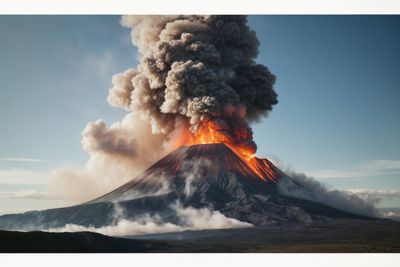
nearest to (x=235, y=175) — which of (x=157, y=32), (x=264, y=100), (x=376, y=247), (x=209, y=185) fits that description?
(x=209, y=185)

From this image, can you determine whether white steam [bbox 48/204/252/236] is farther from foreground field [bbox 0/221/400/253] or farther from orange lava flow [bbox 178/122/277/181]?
orange lava flow [bbox 178/122/277/181]

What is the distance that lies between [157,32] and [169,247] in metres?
22.0

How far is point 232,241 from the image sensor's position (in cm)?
3809

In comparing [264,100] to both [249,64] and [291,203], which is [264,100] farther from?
[291,203]

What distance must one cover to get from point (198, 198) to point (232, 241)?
426 inches

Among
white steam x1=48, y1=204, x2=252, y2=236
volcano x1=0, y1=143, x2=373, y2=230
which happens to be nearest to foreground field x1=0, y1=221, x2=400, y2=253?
white steam x1=48, y1=204, x2=252, y2=236

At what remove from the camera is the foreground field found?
33.9 meters

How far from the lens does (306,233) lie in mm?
40781

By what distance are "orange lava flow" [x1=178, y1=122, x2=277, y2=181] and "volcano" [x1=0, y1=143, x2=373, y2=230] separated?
0.51 ft
